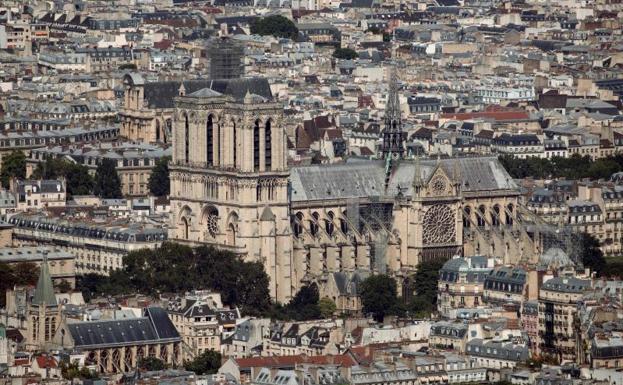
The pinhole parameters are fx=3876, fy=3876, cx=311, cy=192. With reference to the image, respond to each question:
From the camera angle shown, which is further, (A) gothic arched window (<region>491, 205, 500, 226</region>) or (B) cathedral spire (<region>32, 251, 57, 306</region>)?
(A) gothic arched window (<region>491, 205, 500, 226</region>)

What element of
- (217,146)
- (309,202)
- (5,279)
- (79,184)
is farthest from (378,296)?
(79,184)

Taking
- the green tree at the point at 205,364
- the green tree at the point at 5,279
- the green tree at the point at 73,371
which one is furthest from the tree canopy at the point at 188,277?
the green tree at the point at 73,371

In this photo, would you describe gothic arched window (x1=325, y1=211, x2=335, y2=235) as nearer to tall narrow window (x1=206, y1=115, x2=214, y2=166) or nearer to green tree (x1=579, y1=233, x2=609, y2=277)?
tall narrow window (x1=206, y1=115, x2=214, y2=166)

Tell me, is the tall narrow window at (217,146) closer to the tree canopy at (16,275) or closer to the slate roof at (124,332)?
the tree canopy at (16,275)

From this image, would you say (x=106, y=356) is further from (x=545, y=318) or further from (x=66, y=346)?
(x=545, y=318)

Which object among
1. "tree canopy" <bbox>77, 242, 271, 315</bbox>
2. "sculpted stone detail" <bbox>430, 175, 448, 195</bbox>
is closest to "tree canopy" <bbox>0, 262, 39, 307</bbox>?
"tree canopy" <bbox>77, 242, 271, 315</bbox>

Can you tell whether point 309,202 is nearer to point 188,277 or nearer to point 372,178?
point 372,178

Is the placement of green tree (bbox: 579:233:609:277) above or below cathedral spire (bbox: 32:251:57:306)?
below
